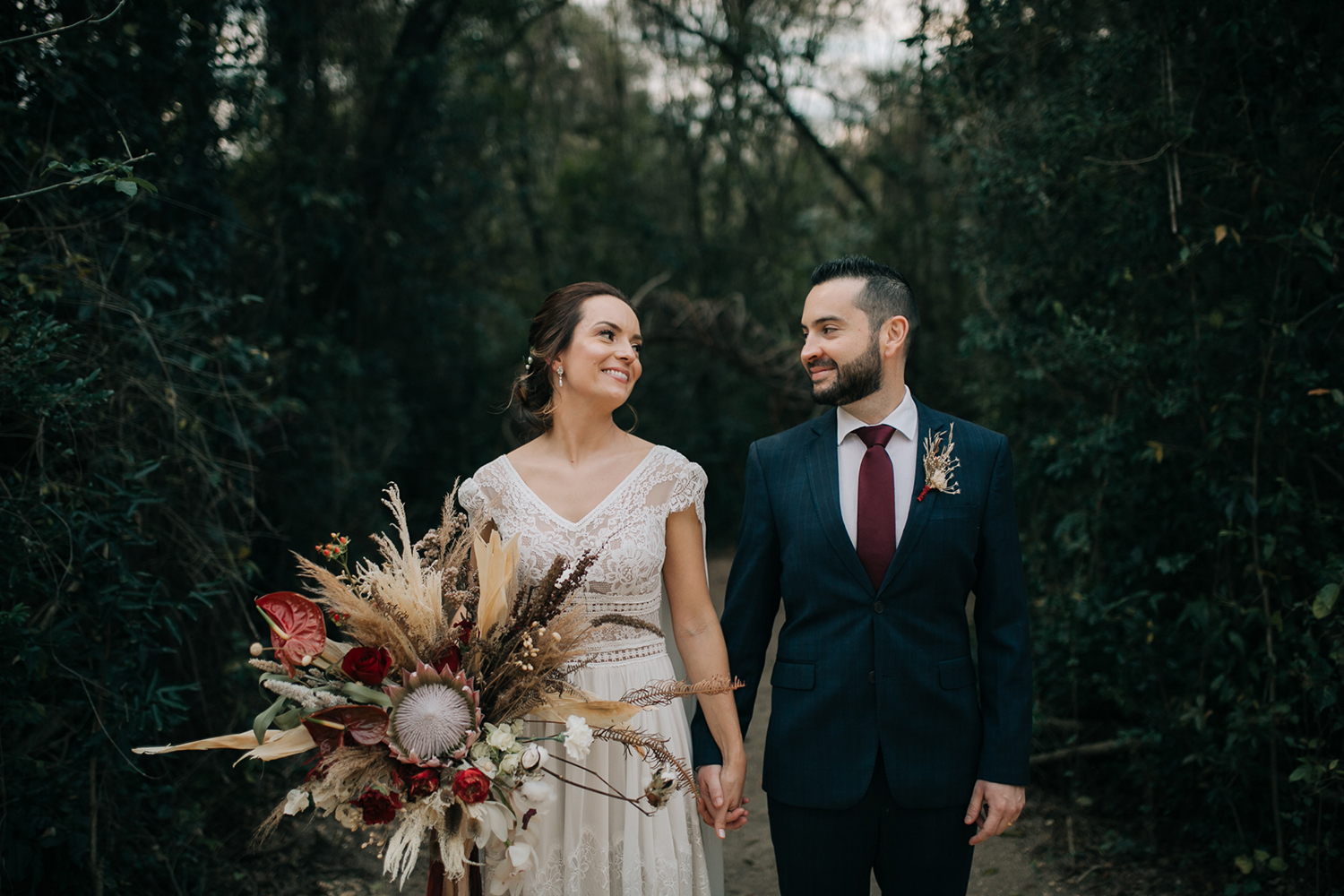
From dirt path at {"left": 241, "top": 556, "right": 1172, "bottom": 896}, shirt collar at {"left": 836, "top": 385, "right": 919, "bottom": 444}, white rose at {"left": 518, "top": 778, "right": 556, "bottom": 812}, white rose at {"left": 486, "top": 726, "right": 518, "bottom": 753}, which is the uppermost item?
shirt collar at {"left": 836, "top": 385, "right": 919, "bottom": 444}

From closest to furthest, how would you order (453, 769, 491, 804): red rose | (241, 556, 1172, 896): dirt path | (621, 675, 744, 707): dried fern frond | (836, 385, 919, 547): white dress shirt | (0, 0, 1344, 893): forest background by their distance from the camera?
(453, 769, 491, 804): red rose < (621, 675, 744, 707): dried fern frond < (836, 385, 919, 547): white dress shirt < (0, 0, 1344, 893): forest background < (241, 556, 1172, 896): dirt path

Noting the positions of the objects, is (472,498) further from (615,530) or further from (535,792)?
(535,792)

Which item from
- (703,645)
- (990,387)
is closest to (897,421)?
(703,645)

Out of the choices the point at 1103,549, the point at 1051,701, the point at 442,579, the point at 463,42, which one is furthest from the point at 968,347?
the point at 463,42

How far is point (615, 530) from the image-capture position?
2109mm

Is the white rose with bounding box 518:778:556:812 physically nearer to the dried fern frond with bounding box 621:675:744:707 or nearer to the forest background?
the dried fern frond with bounding box 621:675:744:707

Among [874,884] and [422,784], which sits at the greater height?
[422,784]

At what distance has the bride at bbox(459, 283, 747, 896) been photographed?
2.01 metres

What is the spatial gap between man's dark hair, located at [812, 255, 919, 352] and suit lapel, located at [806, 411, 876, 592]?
258 mm

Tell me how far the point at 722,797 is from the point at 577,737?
600 millimetres

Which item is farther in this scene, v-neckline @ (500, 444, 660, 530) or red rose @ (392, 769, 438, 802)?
v-neckline @ (500, 444, 660, 530)

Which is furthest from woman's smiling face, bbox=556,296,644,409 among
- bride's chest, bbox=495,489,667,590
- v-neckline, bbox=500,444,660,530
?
bride's chest, bbox=495,489,667,590

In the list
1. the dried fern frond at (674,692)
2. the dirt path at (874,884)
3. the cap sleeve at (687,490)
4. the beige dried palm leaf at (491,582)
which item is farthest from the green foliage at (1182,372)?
the beige dried palm leaf at (491,582)

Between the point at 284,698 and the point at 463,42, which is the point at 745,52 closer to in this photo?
the point at 463,42
